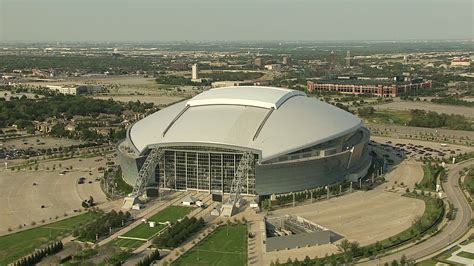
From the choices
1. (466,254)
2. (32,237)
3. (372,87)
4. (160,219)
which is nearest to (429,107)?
(372,87)

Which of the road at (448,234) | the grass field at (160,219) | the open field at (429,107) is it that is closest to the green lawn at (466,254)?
the road at (448,234)

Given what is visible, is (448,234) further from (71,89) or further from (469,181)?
(71,89)

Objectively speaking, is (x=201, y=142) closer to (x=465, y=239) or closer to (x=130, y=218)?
→ (x=130, y=218)

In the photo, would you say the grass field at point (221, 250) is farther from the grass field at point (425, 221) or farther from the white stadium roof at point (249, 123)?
the grass field at point (425, 221)

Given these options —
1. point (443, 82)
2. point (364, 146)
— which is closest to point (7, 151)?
point (364, 146)

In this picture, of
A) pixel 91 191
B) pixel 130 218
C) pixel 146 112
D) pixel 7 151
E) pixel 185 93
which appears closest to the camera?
pixel 130 218

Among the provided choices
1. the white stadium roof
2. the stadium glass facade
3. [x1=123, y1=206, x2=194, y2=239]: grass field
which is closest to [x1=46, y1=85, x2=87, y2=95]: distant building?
the white stadium roof
